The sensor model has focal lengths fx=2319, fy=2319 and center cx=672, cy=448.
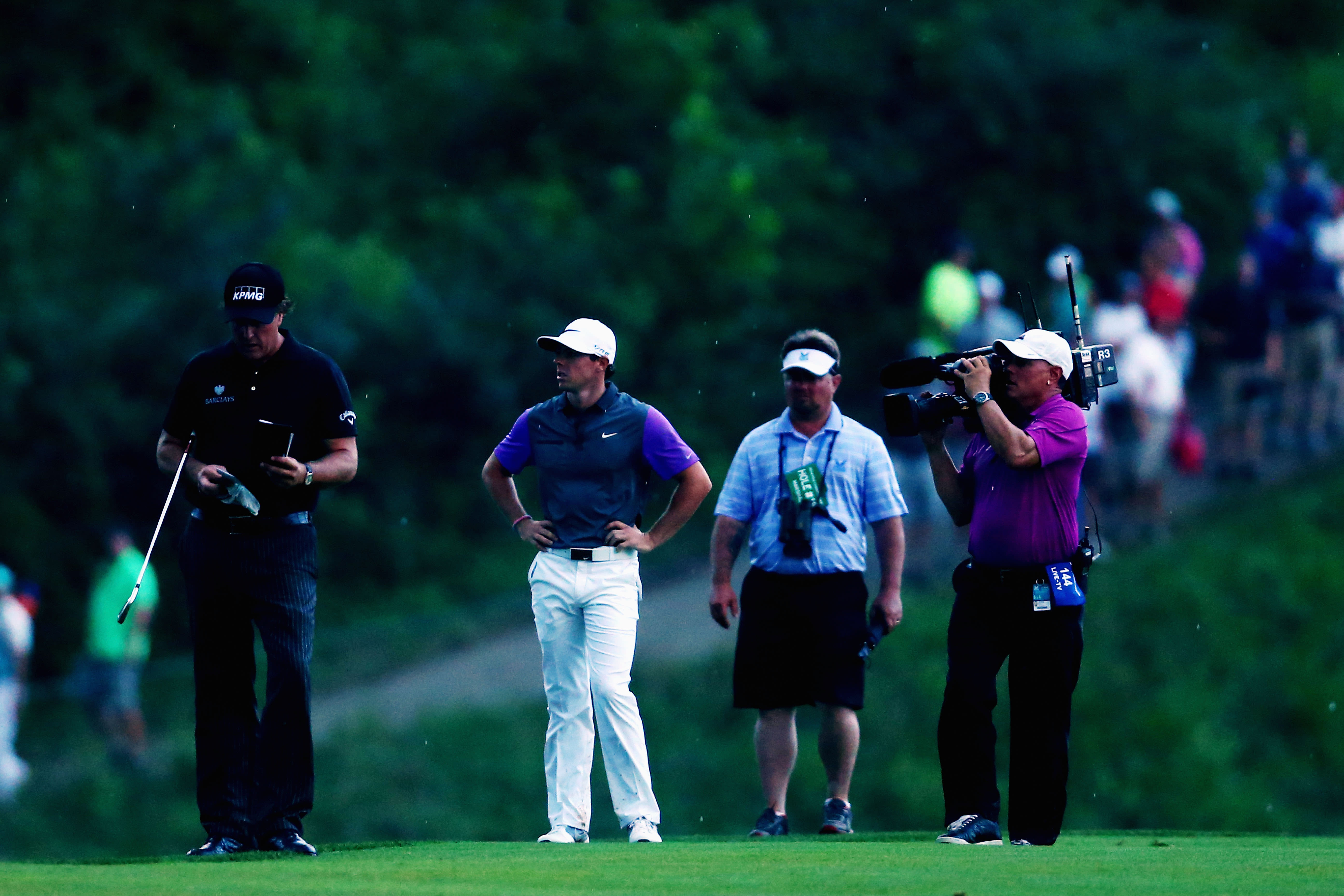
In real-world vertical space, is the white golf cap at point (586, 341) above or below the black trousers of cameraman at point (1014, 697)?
above

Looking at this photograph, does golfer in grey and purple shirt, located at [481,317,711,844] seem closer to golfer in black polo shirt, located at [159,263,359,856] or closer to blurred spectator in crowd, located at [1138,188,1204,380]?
golfer in black polo shirt, located at [159,263,359,856]

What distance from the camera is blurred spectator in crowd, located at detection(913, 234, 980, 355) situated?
698 inches

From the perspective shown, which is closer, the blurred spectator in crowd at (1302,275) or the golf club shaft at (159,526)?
the golf club shaft at (159,526)

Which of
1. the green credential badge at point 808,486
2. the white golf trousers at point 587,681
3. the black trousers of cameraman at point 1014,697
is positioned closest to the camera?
the black trousers of cameraman at point 1014,697

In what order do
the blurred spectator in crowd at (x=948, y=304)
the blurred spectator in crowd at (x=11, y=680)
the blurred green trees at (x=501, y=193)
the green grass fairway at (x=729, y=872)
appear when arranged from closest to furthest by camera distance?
the green grass fairway at (x=729, y=872), the blurred spectator in crowd at (x=948, y=304), the blurred spectator in crowd at (x=11, y=680), the blurred green trees at (x=501, y=193)

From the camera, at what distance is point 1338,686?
18.0 metres

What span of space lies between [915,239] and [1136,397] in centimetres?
877

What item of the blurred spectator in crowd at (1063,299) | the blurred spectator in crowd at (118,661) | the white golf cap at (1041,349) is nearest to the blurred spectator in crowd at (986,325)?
the blurred spectator in crowd at (1063,299)

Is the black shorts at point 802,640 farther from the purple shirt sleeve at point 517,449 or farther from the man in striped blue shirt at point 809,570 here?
the purple shirt sleeve at point 517,449

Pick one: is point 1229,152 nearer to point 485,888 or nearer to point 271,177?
point 271,177

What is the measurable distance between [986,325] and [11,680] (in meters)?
8.04

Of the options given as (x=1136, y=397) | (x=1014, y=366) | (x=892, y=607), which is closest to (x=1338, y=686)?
(x=1136, y=397)

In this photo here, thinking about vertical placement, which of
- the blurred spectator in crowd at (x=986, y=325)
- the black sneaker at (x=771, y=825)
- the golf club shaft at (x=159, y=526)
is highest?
the blurred spectator in crowd at (x=986, y=325)

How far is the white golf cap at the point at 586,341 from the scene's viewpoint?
364 inches
